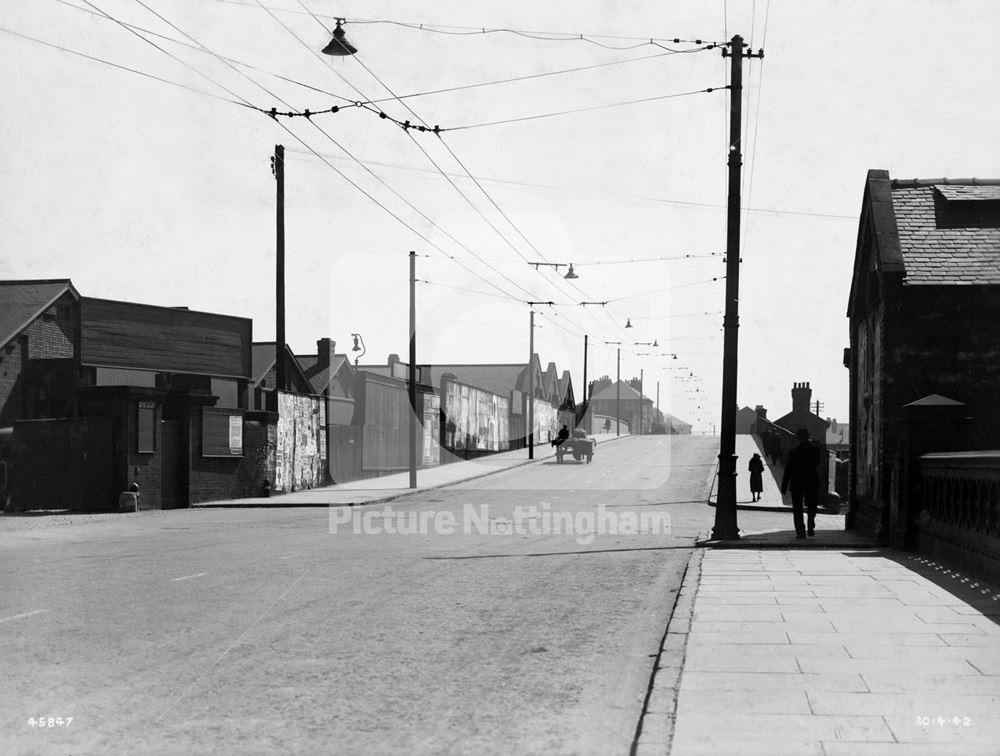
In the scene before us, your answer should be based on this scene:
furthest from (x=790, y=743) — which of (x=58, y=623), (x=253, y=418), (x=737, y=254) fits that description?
(x=253, y=418)

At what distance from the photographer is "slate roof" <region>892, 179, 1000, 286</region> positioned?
→ 58.0ft

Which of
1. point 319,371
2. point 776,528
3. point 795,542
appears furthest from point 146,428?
point 319,371

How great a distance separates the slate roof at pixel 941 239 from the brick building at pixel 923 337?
0.02 meters

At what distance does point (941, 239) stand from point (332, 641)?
14.8 m

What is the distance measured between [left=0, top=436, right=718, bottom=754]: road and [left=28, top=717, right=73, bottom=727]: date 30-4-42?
49 mm

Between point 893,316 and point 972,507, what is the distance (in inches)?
244

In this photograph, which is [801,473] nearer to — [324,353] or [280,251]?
[280,251]

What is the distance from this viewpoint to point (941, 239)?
18.6m

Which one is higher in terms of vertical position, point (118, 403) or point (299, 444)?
point (118, 403)

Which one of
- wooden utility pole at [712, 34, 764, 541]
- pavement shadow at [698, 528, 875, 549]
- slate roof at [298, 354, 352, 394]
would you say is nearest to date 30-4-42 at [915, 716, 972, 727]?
pavement shadow at [698, 528, 875, 549]

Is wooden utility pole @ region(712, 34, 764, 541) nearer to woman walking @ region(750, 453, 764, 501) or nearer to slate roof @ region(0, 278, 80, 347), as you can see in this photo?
woman walking @ region(750, 453, 764, 501)

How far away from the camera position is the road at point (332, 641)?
554cm

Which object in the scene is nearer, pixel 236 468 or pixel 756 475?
pixel 756 475

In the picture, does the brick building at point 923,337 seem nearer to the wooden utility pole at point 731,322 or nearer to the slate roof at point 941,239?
the slate roof at point 941,239
